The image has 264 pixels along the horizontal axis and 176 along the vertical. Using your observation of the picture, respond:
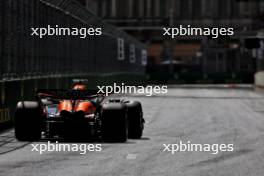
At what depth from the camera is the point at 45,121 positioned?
18.0 meters

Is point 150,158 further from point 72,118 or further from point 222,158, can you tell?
point 72,118

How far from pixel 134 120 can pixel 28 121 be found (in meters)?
2.44

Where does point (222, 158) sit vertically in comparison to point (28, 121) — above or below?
below

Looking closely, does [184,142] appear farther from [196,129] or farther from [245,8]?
[245,8]

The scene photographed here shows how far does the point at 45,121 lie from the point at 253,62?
93798 millimetres

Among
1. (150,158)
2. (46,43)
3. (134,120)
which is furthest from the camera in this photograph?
(46,43)

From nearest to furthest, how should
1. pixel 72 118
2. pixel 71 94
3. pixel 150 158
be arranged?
pixel 150 158 < pixel 72 118 < pixel 71 94

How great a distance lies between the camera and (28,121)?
18062mm

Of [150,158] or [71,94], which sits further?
[71,94]

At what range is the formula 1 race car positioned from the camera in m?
17.9

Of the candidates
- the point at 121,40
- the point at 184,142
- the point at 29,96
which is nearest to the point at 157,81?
the point at 121,40

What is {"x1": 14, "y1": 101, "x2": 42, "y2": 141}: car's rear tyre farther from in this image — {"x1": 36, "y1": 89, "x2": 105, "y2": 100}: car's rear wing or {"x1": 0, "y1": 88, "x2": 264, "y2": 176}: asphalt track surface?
{"x1": 36, "y1": 89, "x2": 105, "y2": 100}: car's rear wing

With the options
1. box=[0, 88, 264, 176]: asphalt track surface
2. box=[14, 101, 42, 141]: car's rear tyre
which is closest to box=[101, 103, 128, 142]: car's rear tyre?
box=[0, 88, 264, 176]: asphalt track surface

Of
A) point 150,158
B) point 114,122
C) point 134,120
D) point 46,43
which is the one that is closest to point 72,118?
point 114,122
